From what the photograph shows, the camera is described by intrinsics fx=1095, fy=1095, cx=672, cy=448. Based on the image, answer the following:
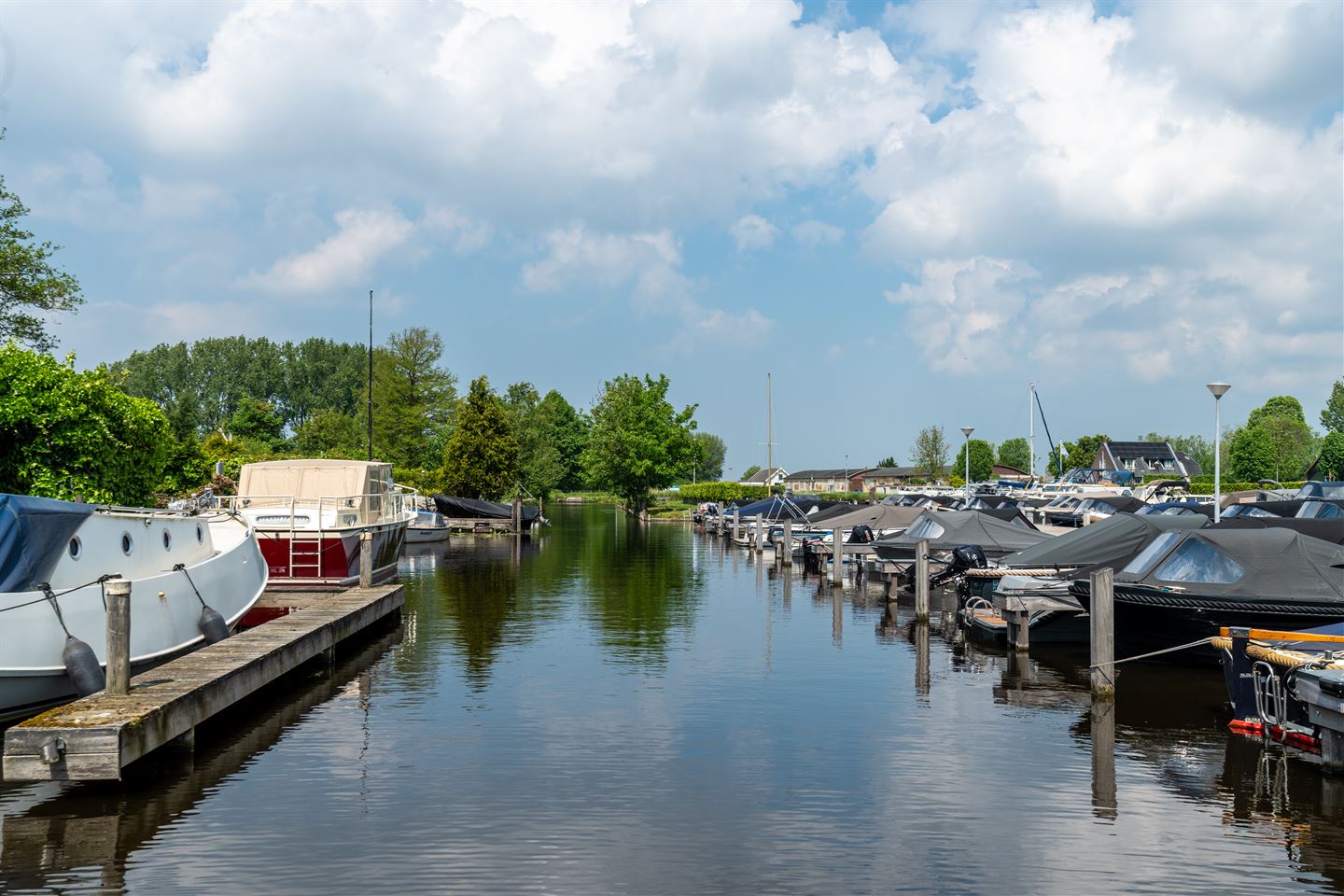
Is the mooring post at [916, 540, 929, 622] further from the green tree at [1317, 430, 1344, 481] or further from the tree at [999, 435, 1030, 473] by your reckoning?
the tree at [999, 435, 1030, 473]

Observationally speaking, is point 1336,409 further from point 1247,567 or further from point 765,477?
point 1247,567

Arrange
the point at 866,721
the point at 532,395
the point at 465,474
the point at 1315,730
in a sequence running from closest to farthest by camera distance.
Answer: the point at 1315,730
the point at 866,721
the point at 465,474
the point at 532,395

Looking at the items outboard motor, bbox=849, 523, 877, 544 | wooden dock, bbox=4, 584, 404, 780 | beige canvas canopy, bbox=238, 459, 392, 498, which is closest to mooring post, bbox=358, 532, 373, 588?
beige canvas canopy, bbox=238, 459, 392, 498

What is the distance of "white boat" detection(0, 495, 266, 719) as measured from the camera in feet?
41.9

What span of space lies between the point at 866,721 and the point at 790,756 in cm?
230

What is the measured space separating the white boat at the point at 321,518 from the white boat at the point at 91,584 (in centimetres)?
474

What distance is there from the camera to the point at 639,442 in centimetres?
8631

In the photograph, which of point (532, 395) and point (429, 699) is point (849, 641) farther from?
point (532, 395)

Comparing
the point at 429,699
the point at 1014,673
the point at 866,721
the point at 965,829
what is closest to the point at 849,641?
the point at 1014,673

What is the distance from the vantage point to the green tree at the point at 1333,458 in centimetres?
8369

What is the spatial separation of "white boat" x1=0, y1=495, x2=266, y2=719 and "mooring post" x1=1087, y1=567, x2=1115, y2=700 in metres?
13.4

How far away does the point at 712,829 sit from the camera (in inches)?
408

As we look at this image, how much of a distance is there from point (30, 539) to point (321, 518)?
42.3 feet

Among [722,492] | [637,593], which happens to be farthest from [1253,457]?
[637,593]
